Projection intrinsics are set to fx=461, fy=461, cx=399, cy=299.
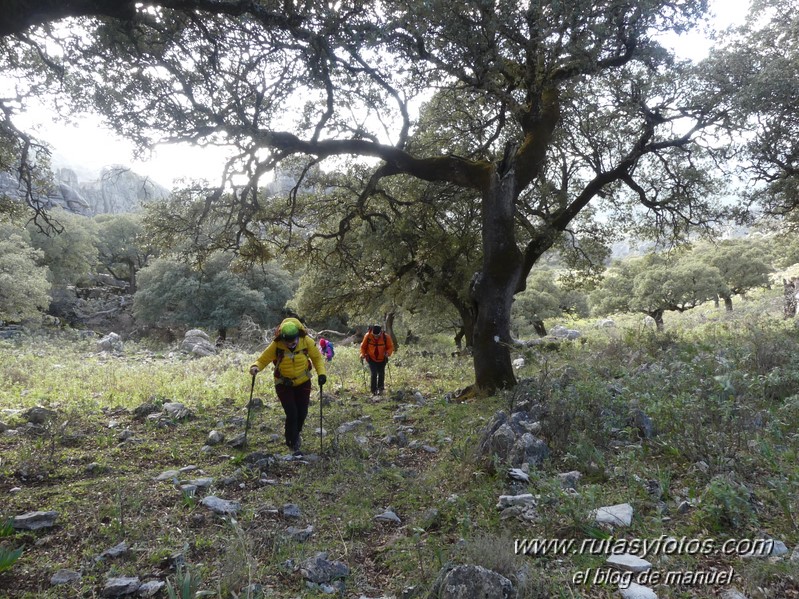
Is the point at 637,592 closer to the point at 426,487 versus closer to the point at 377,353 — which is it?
the point at 426,487

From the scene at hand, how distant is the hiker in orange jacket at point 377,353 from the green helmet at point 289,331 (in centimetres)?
464

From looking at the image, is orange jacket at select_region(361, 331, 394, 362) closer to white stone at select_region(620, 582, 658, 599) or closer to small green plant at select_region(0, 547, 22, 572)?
small green plant at select_region(0, 547, 22, 572)

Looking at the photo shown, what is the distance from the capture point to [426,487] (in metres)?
4.78

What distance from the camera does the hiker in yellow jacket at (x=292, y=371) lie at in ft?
22.0

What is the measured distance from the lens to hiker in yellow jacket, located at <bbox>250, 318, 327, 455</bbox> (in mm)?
6703

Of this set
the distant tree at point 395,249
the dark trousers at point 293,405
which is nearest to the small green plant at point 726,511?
the dark trousers at point 293,405

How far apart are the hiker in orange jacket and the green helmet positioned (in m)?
4.64

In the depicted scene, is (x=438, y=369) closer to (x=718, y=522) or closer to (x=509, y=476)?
(x=509, y=476)

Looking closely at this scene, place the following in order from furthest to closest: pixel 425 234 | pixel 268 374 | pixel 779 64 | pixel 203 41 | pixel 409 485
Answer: pixel 268 374 < pixel 425 234 < pixel 779 64 < pixel 203 41 < pixel 409 485

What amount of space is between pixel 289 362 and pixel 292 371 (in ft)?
0.46

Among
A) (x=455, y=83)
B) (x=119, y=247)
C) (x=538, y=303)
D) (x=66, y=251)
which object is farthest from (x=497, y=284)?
(x=119, y=247)

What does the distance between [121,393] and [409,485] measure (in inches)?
336

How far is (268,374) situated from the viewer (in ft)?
46.0

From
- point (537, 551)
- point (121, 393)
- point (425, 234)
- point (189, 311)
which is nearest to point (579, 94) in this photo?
point (425, 234)
